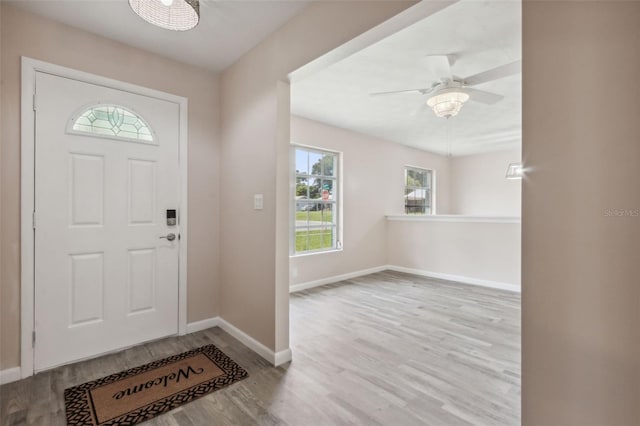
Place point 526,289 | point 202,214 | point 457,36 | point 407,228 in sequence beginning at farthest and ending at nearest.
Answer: point 407,228, point 202,214, point 457,36, point 526,289

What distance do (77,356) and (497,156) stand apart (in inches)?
316

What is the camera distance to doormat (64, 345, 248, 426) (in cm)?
167

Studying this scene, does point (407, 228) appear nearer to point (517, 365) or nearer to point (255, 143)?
point (517, 365)

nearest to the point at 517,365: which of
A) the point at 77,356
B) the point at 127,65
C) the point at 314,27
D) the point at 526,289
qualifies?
the point at 526,289

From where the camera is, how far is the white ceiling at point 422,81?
220cm

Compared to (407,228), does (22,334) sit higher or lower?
lower

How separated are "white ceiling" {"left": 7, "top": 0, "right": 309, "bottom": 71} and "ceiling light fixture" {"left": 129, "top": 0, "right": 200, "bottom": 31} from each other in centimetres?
34

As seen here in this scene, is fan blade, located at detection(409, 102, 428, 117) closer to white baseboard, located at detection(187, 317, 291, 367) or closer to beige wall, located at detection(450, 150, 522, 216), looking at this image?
white baseboard, located at detection(187, 317, 291, 367)

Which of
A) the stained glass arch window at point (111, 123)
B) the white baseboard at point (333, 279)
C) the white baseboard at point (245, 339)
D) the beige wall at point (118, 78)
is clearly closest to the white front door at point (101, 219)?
the stained glass arch window at point (111, 123)

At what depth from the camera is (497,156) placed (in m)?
6.92

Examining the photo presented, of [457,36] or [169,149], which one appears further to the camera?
[169,149]

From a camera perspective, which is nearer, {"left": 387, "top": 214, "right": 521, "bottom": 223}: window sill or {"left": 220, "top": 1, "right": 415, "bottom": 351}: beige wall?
{"left": 220, "top": 1, "right": 415, "bottom": 351}: beige wall

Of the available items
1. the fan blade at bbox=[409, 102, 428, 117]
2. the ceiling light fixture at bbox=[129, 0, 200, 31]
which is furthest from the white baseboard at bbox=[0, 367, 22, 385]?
the fan blade at bbox=[409, 102, 428, 117]

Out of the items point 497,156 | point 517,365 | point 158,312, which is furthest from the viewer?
point 497,156
